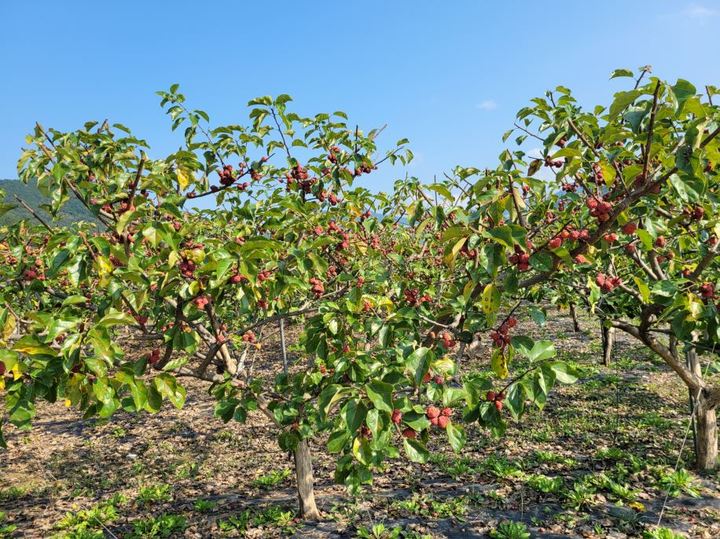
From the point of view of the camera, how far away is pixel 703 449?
5.77 metres

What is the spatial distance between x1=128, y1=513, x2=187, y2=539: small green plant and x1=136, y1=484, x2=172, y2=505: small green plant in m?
0.70

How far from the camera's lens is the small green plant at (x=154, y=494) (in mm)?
6410

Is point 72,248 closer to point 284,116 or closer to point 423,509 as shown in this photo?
point 284,116

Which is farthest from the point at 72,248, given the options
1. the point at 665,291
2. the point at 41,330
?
the point at 665,291

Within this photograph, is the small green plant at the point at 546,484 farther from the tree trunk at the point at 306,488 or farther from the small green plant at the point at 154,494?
the small green plant at the point at 154,494

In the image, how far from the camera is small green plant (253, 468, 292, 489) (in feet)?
21.9

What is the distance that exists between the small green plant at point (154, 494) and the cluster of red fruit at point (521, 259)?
6513mm

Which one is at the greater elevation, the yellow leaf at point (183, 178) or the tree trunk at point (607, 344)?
the yellow leaf at point (183, 178)

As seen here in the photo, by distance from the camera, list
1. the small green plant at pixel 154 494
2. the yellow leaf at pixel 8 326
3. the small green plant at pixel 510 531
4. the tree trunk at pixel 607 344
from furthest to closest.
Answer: the tree trunk at pixel 607 344
the small green plant at pixel 154 494
the small green plant at pixel 510 531
the yellow leaf at pixel 8 326

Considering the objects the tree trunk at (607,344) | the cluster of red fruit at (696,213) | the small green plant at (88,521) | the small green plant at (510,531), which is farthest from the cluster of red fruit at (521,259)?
the tree trunk at (607,344)

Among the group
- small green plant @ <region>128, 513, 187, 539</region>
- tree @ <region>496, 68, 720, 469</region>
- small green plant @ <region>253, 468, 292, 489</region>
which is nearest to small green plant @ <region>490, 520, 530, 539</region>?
tree @ <region>496, 68, 720, 469</region>

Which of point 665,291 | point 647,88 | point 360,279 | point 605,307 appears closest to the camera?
point 647,88

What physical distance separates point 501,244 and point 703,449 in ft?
19.3

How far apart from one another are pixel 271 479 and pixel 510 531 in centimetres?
374
